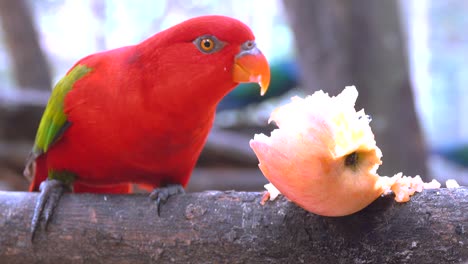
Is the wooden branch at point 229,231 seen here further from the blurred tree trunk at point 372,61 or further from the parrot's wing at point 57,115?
the blurred tree trunk at point 372,61

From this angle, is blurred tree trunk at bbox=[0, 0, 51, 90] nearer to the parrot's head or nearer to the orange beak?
the parrot's head

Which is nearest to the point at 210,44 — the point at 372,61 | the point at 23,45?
the point at 372,61

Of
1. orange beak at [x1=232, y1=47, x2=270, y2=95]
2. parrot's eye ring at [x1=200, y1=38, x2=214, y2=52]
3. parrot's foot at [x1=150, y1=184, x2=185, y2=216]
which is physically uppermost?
Result: parrot's eye ring at [x1=200, y1=38, x2=214, y2=52]

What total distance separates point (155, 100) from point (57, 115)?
388mm

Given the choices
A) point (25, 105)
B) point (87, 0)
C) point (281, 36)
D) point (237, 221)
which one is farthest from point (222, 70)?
point (87, 0)

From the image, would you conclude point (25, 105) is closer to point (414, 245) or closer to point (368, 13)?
point (368, 13)

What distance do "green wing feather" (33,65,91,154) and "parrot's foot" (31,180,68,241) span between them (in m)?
0.14

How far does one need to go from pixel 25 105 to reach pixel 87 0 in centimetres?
672

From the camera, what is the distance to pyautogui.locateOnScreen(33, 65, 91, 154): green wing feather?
5.52ft

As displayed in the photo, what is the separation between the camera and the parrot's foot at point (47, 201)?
146 centimetres

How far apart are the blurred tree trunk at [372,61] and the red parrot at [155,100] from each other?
1.40 m

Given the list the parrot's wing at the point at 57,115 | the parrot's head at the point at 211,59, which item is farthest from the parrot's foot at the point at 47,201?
the parrot's head at the point at 211,59

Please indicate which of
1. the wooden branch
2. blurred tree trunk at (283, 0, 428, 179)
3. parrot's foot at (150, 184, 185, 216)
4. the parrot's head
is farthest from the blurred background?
the wooden branch

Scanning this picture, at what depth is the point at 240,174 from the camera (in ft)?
12.5
